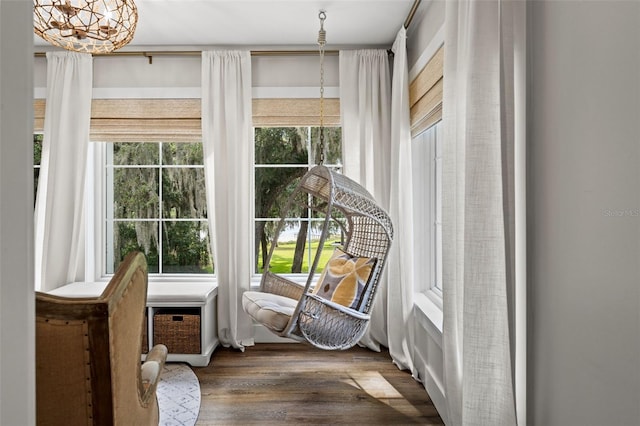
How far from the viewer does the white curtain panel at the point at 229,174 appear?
377cm

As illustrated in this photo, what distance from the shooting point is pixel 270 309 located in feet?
8.59

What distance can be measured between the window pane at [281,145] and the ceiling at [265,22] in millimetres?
737

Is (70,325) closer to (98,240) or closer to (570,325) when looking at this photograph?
(570,325)

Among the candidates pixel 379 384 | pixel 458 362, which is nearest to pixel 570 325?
pixel 458 362

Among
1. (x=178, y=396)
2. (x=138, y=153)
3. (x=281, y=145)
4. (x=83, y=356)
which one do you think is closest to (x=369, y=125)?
(x=281, y=145)

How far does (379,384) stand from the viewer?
2.96 meters

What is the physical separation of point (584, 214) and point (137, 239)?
12.3ft

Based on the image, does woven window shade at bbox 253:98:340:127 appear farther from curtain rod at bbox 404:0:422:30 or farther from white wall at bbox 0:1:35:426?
white wall at bbox 0:1:35:426

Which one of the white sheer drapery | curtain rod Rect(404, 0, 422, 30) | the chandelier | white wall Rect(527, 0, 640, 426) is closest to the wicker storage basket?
the white sheer drapery

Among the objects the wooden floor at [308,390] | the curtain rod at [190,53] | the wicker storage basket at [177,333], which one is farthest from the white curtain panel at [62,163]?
the wooden floor at [308,390]

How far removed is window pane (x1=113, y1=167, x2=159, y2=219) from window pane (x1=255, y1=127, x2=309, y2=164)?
3.25 ft

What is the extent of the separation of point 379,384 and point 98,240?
9.20ft

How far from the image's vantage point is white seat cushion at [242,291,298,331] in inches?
101

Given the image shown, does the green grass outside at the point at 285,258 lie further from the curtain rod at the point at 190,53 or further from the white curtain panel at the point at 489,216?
the white curtain panel at the point at 489,216
